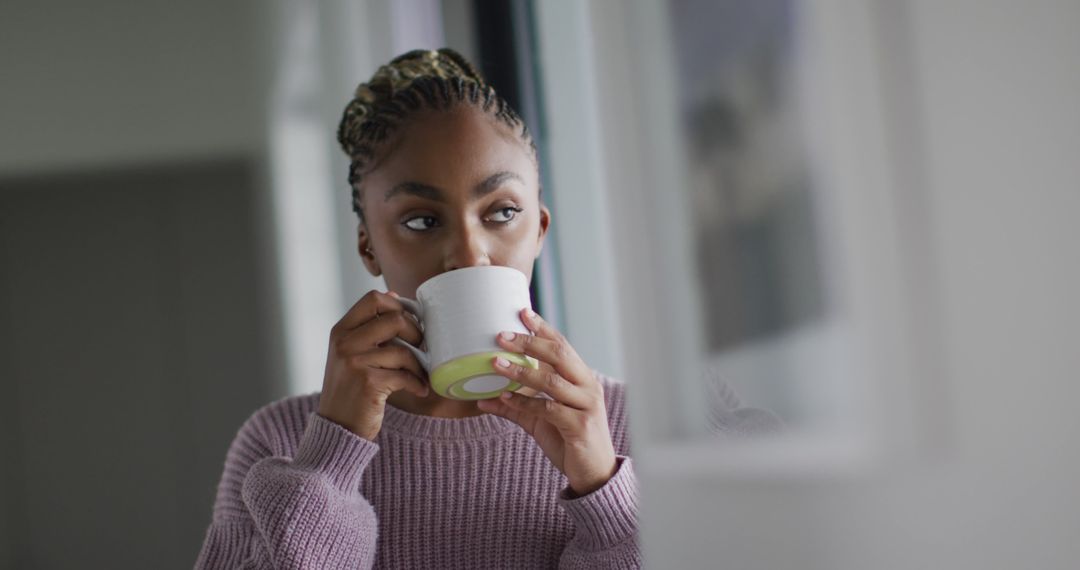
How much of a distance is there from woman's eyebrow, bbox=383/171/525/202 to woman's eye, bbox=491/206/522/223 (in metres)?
0.02

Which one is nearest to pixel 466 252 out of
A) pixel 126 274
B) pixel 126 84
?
pixel 126 274

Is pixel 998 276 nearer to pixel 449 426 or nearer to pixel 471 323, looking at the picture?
pixel 471 323

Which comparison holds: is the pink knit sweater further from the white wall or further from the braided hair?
the white wall

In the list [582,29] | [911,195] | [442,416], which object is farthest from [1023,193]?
[582,29]

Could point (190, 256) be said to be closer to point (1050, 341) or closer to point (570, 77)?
point (570, 77)

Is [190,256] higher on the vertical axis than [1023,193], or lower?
higher

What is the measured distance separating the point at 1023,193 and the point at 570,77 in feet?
3.09

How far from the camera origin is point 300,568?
2.56ft

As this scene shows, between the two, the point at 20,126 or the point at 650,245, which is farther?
the point at 20,126

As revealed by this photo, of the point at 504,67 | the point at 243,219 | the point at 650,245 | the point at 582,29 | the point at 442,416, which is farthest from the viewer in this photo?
the point at 243,219

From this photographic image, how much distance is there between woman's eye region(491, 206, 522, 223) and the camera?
0.81 m

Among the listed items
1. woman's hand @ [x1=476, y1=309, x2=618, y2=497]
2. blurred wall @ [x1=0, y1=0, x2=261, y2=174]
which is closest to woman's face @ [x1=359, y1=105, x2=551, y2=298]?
woman's hand @ [x1=476, y1=309, x2=618, y2=497]

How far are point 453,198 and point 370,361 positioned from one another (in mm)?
159

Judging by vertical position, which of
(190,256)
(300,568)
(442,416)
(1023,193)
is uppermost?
(190,256)
